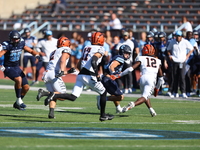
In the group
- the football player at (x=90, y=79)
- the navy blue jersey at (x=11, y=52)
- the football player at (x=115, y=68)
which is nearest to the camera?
the football player at (x=90, y=79)

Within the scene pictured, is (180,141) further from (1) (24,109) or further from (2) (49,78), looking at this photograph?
(1) (24,109)

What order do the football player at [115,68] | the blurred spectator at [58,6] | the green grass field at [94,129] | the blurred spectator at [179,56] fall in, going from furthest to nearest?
the blurred spectator at [58,6], the blurred spectator at [179,56], the football player at [115,68], the green grass field at [94,129]

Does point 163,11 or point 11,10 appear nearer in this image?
point 163,11

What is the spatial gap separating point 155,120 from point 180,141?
263cm

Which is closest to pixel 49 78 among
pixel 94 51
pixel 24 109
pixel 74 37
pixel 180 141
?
pixel 94 51

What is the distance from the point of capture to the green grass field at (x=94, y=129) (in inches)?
255

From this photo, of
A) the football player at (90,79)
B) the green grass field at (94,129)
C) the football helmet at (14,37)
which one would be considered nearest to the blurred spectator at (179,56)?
the green grass field at (94,129)

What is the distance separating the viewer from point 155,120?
31.4 feet

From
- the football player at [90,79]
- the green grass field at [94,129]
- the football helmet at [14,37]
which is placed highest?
the football helmet at [14,37]

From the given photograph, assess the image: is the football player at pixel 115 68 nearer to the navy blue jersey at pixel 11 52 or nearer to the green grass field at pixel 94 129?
the green grass field at pixel 94 129

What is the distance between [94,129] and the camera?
313 inches

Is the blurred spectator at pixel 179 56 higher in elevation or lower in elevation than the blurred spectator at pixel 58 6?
lower

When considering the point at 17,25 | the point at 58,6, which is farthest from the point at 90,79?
the point at 58,6

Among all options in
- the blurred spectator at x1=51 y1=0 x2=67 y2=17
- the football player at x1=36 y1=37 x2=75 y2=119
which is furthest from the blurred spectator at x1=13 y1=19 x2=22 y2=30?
the football player at x1=36 y1=37 x2=75 y2=119
